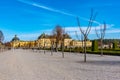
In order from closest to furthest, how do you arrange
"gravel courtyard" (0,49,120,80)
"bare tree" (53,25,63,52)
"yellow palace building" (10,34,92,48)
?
"gravel courtyard" (0,49,120,80)
"bare tree" (53,25,63,52)
"yellow palace building" (10,34,92,48)

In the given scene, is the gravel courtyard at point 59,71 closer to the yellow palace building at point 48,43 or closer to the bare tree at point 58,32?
the yellow palace building at point 48,43

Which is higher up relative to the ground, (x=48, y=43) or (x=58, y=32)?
(x=58, y=32)

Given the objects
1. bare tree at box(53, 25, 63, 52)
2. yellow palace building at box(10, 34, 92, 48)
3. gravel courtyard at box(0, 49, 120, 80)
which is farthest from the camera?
yellow palace building at box(10, 34, 92, 48)

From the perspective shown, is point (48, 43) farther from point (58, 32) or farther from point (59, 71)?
point (59, 71)

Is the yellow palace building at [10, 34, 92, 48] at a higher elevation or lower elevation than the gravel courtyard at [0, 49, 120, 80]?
higher

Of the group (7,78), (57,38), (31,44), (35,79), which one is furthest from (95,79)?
(31,44)

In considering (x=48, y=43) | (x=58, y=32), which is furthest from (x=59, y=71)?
(x=48, y=43)

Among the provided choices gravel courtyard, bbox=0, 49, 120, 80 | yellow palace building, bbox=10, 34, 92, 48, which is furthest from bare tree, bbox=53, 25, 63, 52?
gravel courtyard, bbox=0, 49, 120, 80

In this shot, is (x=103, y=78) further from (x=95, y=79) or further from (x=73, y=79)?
(x=73, y=79)

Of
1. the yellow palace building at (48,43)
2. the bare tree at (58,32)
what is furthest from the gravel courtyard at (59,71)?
the bare tree at (58,32)

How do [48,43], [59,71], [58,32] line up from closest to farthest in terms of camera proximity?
[59,71]
[58,32]
[48,43]

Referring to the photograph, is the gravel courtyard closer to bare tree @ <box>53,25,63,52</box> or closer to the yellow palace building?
the yellow palace building

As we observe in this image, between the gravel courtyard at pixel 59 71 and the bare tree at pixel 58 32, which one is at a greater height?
the bare tree at pixel 58 32

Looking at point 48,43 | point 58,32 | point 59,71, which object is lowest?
point 59,71
